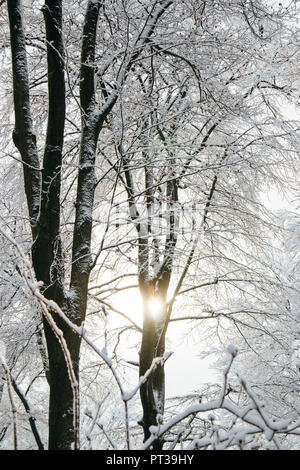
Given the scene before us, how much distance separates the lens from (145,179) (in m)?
4.59

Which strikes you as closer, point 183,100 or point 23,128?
point 23,128

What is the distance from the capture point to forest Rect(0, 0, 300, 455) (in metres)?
2.50

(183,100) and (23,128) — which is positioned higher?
(183,100)

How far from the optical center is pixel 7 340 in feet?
18.1

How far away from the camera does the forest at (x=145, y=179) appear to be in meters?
2.50

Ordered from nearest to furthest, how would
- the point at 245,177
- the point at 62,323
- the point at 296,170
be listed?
the point at 62,323 < the point at 296,170 < the point at 245,177

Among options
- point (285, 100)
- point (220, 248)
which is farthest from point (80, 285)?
point (285, 100)

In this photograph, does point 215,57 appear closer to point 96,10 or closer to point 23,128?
point 96,10

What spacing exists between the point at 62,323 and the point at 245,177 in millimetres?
3648

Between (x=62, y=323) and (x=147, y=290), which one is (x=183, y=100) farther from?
(x=62, y=323)
